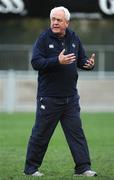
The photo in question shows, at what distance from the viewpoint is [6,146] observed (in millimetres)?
14750

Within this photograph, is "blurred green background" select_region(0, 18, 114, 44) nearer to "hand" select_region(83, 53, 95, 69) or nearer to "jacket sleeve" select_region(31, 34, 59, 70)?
"hand" select_region(83, 53, 95, 69)

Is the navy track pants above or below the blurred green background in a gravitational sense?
above

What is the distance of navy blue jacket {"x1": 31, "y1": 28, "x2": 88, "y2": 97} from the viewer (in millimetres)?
10359

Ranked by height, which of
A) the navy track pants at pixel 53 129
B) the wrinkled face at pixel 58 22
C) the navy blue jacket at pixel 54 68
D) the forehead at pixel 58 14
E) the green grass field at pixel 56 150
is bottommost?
the green grass field at pixel 56 150

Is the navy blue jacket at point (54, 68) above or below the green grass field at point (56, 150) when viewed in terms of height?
above

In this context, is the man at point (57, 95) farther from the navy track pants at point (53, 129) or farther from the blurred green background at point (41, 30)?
the blurred green background at point (41, 30)

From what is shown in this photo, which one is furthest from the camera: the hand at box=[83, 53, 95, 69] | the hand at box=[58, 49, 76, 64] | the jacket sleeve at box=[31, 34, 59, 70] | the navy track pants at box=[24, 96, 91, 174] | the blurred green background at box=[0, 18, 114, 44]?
the blurred green background at box=[0, 18, 114, 44]

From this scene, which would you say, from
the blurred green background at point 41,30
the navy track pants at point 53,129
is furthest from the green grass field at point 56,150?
the blurred green background at point 41,30

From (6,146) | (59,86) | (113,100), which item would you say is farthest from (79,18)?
(59,86)

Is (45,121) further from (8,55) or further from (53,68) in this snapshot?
(8,55)

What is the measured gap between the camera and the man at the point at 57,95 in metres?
10.4

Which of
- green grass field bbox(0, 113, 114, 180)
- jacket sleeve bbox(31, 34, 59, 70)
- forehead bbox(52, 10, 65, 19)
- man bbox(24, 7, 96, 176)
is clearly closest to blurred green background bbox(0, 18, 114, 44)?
green grass field bbox(0, 113, 114, 180)

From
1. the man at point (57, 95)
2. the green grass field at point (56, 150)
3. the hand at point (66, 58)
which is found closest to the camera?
the hand at point (66, 58)

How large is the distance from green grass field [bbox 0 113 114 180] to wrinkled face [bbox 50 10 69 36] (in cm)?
180
